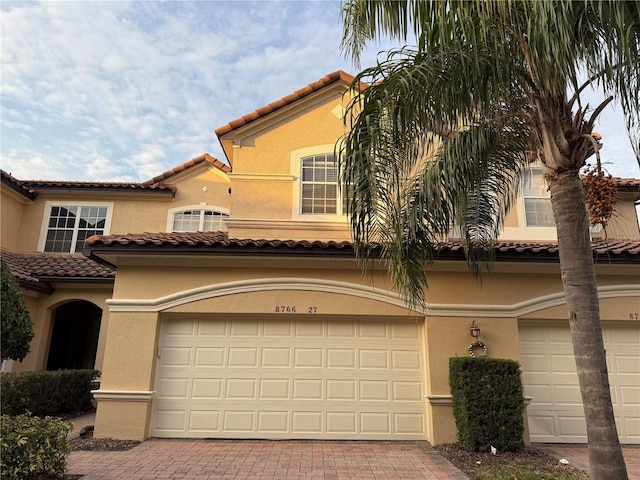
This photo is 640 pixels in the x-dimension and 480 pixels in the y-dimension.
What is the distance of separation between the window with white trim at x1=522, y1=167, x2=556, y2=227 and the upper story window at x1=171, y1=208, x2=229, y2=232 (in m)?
10.6

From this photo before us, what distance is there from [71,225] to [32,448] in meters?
12.4

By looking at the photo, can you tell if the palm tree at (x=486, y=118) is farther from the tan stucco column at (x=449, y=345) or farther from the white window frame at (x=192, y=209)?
the white window frame at (x=192, y=209)

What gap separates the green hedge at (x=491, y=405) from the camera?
24.1 feet

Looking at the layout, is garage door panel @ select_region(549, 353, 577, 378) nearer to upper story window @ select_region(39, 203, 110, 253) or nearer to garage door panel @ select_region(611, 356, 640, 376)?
garage door panel @ select_region(611, 356, 640, 376)

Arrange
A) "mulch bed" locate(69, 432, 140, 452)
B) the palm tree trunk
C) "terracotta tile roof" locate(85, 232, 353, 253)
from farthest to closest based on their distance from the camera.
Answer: "terracotta tile roof" locate(85, 232, 353, 253), "mulch bed" locate(69, 432, 140, 452), the palm tree trunk

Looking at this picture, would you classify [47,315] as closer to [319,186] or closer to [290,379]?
[290,379]

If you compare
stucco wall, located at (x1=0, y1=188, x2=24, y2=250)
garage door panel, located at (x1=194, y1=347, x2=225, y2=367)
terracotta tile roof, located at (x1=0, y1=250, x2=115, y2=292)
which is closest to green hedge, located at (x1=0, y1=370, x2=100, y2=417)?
terracotta tile roof, located at (x1=0, y1=250, x2=115, y2=292)

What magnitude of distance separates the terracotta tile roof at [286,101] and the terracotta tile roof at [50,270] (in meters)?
5.31

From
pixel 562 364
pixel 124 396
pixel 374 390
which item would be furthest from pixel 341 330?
pixel 562 364

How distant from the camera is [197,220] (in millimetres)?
16562

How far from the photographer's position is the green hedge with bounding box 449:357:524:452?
7.35m

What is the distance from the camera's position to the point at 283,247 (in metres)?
8.62

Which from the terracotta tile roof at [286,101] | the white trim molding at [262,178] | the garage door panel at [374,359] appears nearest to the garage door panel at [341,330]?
the garage door panel at [374,359]

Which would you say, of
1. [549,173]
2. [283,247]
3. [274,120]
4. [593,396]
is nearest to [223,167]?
[274,120]
